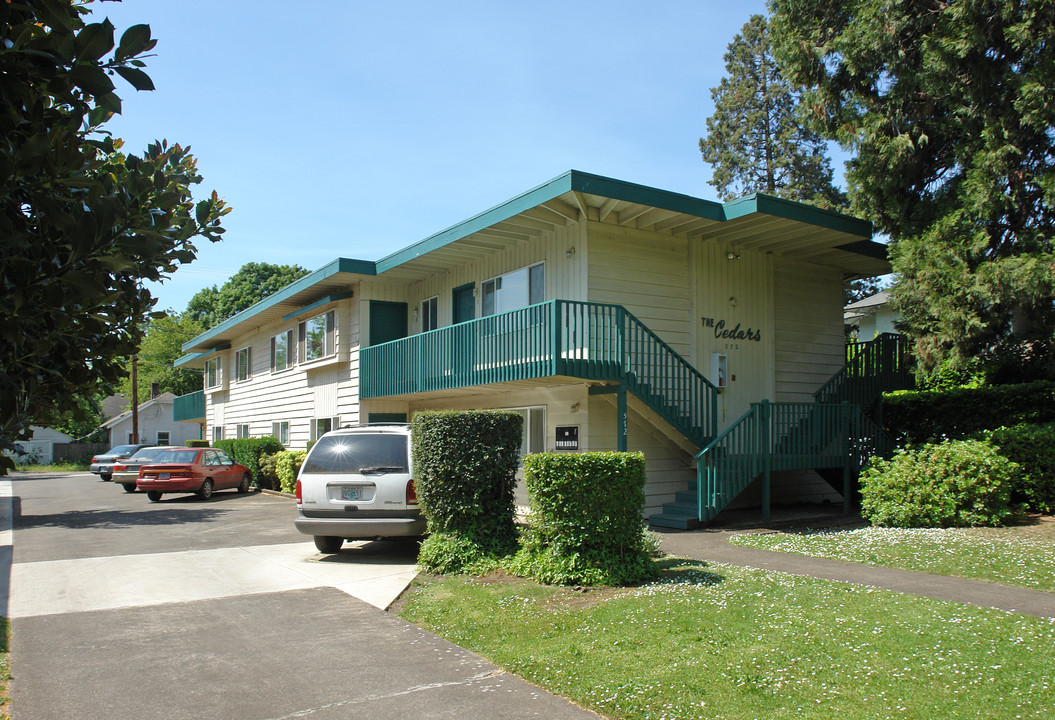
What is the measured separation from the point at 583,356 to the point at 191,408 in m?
30.6

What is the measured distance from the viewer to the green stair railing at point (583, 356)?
13445 millimetres

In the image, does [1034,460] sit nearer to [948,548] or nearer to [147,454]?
[948,548]

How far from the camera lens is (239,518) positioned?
Answer: 17.1 meters

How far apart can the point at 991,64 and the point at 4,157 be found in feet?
50.1

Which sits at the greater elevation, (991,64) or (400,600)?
(991,64)

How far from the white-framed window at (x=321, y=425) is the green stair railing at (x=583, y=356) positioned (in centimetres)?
711

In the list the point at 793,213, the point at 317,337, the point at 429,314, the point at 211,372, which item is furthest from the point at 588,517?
the point at 211,372

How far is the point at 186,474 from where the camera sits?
23.0 meters

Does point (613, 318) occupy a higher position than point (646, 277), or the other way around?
point (646, 277)

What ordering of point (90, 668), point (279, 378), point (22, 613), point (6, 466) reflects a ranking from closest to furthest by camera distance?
1. point (6, 466)
2. point (90, 668)
3. point (22, 613)
4. point (279, 378)

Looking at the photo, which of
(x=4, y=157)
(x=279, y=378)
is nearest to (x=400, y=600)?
(x=4, y=157)

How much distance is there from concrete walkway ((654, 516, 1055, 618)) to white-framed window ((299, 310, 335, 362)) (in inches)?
517

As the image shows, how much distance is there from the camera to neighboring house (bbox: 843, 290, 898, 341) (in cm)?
3119

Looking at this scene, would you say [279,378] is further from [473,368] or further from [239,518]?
[473,368]
